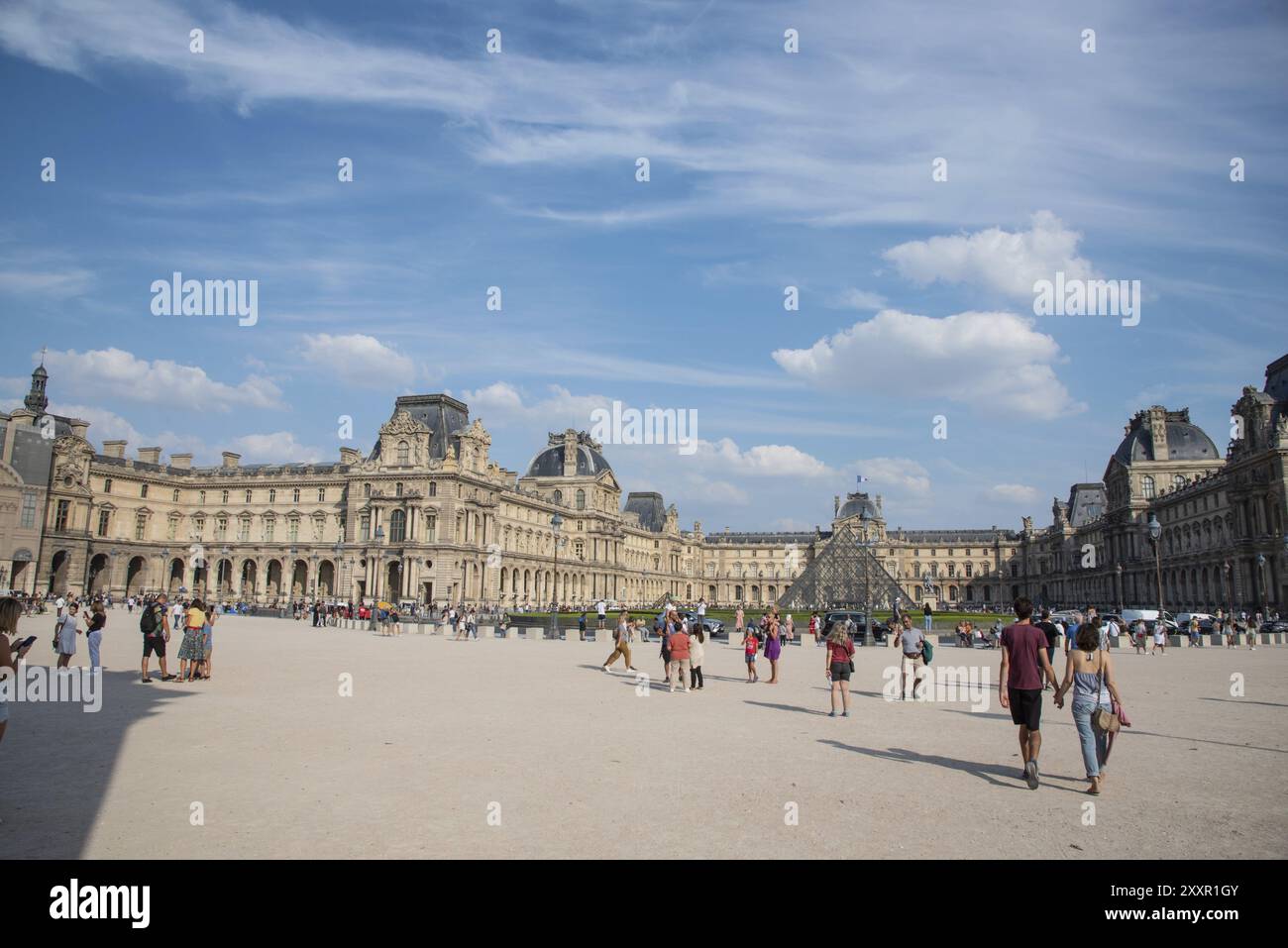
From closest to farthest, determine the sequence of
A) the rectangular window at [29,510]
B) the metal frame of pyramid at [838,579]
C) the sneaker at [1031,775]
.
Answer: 1. the sneaker at [1031,775]
2. the rectangular window at [29,510]
3. the metal frame of pyramid at [838,579]

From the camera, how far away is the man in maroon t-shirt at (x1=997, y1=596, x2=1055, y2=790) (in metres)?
9.02

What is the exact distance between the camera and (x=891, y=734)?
12.7 metres

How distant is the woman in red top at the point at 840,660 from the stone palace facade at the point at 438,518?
36.5 metres

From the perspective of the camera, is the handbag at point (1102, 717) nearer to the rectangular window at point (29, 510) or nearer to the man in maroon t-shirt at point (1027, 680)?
the man in maroon t-shirt at point (1027, 680)

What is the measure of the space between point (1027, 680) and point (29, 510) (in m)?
73.5

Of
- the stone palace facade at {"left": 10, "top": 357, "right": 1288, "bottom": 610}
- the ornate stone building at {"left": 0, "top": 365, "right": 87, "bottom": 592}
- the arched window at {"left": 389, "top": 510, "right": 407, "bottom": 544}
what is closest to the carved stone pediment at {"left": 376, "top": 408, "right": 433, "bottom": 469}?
the stone palace facade at {"left": 10, "top": 357, "right": 1288, "bottom": 610}

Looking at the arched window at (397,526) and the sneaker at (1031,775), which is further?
the arched window at (397,526)

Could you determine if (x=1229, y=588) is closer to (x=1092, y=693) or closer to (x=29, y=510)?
(x=1092, y=693)

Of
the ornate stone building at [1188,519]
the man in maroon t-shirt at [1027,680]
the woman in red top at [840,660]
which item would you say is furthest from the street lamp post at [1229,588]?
the man in maroon t-shirt at [1027,680]

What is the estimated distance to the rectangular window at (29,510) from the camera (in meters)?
61.6

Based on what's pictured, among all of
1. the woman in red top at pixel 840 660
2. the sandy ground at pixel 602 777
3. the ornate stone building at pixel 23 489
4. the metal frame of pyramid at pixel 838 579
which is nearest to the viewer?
the sandy ground at pixel 602 777

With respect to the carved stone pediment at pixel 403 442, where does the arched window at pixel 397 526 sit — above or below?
below
